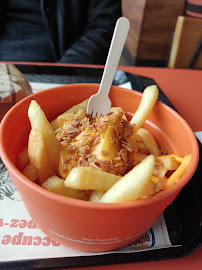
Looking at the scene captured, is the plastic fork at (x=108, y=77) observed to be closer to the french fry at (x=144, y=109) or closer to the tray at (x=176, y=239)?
the french fry at (x=144, y=109)

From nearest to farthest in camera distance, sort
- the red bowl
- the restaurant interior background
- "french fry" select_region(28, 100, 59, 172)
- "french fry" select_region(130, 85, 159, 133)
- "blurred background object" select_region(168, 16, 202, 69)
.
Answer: the red bowl, "french fry" select_region(28, 100, 59, 172), "french fry" select_region(130, 85, 159, 133), "blurred background object" select_region(168, 16, 202, 69), the restaurant interior background

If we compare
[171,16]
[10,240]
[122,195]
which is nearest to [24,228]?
[10,240]

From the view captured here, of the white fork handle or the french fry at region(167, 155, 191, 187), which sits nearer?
the french fry at region(167, 155, 191, 187)

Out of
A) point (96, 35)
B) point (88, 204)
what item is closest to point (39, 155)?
point (88, 204)

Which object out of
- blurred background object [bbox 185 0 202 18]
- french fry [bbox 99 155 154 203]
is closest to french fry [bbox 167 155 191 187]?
french fry [bbox 99 155 154 203]

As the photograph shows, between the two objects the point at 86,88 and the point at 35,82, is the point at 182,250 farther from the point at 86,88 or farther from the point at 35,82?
the point at 35,82

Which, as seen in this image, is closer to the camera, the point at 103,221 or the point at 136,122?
the point at 103,221

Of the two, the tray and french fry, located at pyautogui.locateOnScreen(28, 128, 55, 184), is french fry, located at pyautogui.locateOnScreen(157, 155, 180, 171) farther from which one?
french fry, located at pyautogui.locateOnScreen(28, 128, 55, 184)

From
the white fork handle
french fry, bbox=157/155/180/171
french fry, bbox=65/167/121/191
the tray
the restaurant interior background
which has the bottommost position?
the restaurant interior background
